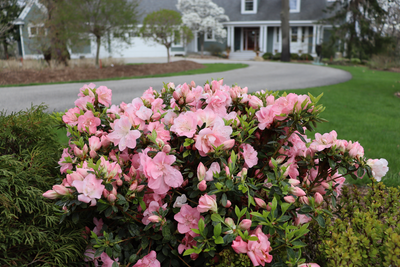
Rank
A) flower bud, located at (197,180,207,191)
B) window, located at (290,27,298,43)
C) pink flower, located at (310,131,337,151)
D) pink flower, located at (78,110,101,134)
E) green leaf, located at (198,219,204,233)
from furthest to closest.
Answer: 1. window, located at (290,27,298,43)
2. pink flower, located at (78,110,101,134)
3. pink flower, located at (310,131,337,151)
4. flower bud, located at (197,180,207,191)
5. green leaf, located at (198,219,204,233)

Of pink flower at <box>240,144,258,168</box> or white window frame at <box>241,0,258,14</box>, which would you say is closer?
pink flower at <box>240,144,258,168</box>

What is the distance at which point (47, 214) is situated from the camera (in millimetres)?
1794

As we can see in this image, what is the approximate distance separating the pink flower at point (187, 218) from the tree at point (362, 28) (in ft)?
88.1

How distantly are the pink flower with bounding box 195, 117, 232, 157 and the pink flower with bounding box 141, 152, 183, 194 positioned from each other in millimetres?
186

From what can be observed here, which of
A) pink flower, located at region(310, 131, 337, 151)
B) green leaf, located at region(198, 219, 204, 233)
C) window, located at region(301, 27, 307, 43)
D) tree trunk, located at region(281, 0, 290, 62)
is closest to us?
green leaf, located at region(198, 219, 204, 233)

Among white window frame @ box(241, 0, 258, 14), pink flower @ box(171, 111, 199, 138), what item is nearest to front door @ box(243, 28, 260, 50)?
white window frame @ box(241, 0, 258, 14)

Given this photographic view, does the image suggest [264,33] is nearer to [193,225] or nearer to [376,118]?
[376,118]

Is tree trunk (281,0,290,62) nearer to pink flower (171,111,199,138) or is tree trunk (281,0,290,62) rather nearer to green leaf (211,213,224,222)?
pink flower (171,111,199,138)

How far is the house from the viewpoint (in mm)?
33094

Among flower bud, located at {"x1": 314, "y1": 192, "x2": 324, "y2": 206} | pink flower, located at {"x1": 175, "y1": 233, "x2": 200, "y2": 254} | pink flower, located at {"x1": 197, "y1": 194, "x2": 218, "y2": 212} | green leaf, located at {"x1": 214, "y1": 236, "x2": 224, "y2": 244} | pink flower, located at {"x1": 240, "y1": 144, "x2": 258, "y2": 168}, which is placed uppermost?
pink flower, located at {"x1": 240, "y1": 144, "x2": 258, "y2": 168}

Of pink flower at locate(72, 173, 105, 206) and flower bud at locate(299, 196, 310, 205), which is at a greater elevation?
pink flower at locate(72, 173, 105, 206)

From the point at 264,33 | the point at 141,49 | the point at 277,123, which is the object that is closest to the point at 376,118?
the point at 277,123

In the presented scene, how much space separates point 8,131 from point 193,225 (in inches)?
57.0

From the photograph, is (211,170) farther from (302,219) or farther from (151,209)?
(302,219)
